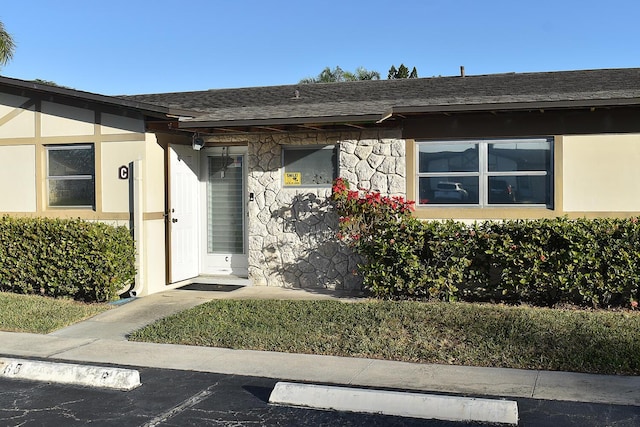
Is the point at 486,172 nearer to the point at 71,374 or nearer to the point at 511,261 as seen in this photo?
the point at 511,261

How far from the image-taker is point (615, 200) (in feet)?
35.9

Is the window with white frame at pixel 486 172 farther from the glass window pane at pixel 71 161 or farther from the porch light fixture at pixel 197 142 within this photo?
the glass window pane at pixel 71 161

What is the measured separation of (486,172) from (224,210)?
15.8 ft

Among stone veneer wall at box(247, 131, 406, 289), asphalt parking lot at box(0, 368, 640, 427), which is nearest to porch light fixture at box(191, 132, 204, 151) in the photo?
stone veneer wall at box(247, 131, 406, 289)

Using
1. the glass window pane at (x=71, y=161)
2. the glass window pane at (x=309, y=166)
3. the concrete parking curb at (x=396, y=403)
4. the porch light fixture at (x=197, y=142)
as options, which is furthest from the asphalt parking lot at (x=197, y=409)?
the porch light fixture at (x=197, y=142)

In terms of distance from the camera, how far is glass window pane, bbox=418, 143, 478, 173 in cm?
1149

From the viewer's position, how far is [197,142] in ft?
41.7

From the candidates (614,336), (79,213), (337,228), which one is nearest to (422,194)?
(337,228)

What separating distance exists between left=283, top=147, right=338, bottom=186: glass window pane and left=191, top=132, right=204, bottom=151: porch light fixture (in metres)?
1.54

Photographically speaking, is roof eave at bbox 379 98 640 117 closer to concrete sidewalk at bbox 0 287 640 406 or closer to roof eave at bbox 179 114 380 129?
roof eave at bbox 179 114 380 129

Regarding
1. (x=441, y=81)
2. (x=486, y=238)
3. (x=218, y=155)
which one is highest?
(x=441, y=81)

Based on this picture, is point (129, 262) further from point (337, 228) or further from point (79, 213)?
point (337, 228)

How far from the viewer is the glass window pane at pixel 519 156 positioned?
11.2 meters

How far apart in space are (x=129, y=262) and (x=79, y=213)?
5.22 feet
